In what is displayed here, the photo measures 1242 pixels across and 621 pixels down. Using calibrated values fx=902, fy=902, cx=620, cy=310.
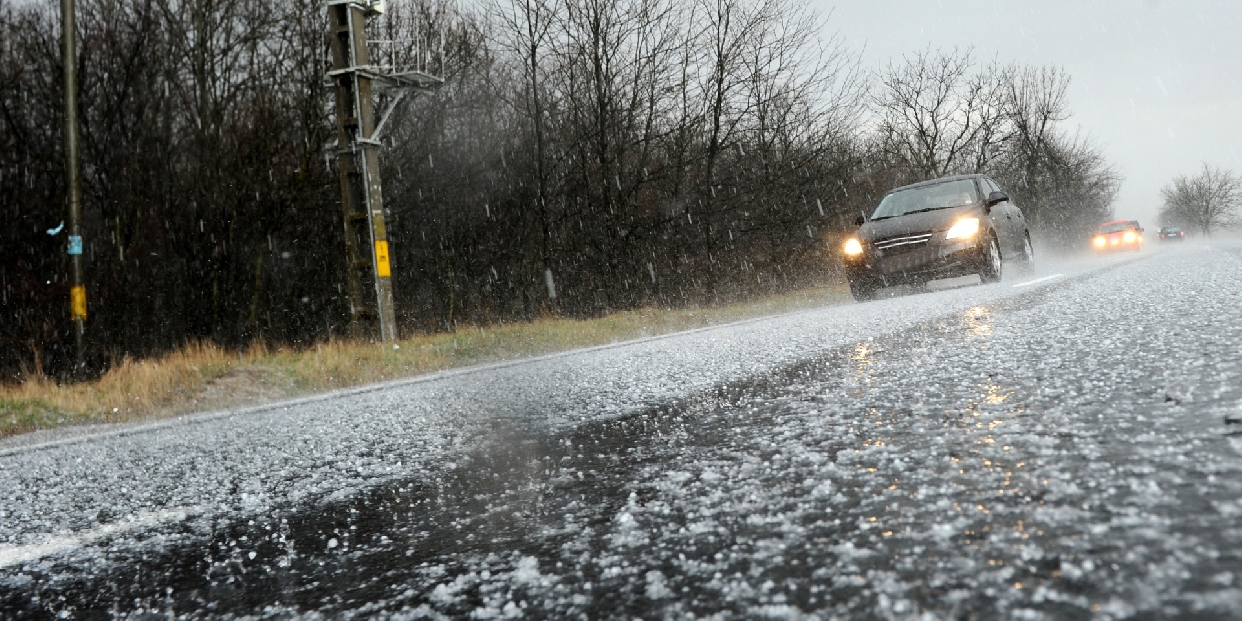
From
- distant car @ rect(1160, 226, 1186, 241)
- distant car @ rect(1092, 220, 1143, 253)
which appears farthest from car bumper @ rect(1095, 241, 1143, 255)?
distant car @ rect(1160, 226, 1186, 241)

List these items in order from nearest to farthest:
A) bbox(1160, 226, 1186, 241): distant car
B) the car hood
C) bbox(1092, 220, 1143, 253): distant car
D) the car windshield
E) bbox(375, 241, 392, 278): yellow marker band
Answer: the car hood, bbox(375, 241, 392, 278): yellow marker band, the car windshield, bbox(1092, 220, 1143, 253): distant car, bbox(1160, 226, 1186, 241): distant car

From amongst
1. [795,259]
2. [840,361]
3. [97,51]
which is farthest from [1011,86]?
[840,361]

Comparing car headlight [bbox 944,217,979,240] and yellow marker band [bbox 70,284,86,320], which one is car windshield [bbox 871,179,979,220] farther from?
yellow marker band [bbox 70,284,86,320]

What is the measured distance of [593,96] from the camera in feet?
71.3

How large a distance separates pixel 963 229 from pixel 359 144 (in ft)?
27.7

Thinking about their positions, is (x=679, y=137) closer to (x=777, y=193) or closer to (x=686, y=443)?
(x=777, y=193)

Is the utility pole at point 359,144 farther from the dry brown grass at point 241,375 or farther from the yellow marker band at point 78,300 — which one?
the yellow marker band at point 78,300

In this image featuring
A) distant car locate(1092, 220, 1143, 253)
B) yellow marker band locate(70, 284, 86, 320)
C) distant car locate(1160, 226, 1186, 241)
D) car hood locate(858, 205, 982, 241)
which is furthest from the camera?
distant car locate(1160, 226, 1186, 241)

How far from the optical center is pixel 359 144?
42.2 ft

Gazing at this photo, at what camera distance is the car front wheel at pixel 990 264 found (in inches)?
480

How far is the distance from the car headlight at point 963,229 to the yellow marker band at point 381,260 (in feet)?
25.2

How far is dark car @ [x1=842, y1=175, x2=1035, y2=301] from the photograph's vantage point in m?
12.1

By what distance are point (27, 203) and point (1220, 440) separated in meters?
22.4

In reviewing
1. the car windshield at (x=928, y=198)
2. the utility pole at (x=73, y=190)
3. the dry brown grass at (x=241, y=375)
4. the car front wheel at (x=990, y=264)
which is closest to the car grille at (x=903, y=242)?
the car windshield at (x=928, y=198)
